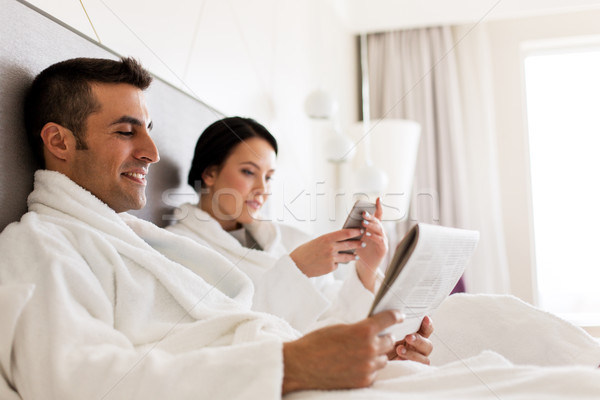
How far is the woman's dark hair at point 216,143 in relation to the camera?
167cm

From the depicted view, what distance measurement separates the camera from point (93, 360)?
2.43 feet

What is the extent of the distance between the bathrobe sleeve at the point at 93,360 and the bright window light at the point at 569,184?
3026 mm

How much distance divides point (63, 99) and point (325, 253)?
29.1 inches

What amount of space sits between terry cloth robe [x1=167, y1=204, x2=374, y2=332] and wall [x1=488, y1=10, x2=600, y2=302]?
2100mm

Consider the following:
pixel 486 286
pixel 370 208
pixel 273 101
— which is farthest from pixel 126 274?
pixel 486 286

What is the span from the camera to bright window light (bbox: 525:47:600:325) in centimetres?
327

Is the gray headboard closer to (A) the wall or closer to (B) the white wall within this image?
(B) the white wall

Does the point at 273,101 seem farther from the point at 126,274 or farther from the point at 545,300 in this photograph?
the point at 545,300

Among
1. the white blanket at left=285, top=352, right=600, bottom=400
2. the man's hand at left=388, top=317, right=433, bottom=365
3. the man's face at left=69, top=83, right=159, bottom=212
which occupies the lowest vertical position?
the man's hand at left=388, top=317, right=433, bottom=365

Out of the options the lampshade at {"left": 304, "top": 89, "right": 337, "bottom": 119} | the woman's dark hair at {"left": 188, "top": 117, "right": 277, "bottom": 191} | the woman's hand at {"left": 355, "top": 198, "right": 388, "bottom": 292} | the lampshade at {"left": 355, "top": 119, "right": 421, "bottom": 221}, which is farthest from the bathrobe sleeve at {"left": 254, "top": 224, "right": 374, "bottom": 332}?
the lampshade at {"left": 355, "top": 119, "right": 421, "bottom": 221}

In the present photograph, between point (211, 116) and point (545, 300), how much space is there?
2.64 meters

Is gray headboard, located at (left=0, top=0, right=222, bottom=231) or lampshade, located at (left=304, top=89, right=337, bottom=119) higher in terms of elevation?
lampshade, located at (left=304, top=89, right=337, bottom=119)

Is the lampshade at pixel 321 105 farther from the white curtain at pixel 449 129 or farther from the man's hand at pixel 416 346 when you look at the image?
the man's hand at pixel 416 346

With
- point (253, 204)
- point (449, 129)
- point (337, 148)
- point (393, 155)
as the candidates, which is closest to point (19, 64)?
point (253, 204)
